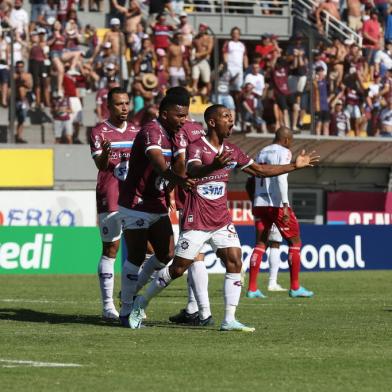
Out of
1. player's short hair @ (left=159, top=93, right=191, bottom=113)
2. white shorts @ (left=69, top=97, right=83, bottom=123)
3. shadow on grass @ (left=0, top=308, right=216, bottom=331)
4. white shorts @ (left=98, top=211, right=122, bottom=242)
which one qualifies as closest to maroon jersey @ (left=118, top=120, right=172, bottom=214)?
player's short hair @ (left=159, top=93, right=191, bottom=113)

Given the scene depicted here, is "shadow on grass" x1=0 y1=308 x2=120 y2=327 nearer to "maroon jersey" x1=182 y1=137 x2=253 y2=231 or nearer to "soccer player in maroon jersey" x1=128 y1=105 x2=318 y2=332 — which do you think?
"soccer player in maroon jersey" x1=128 y1=105 x2=318 y2=332

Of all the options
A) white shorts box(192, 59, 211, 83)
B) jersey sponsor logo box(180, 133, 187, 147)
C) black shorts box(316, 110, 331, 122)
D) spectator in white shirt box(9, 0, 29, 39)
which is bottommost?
black shorts box(316, 110, 331, 122)

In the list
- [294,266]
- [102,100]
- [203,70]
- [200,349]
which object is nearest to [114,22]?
[102,100]

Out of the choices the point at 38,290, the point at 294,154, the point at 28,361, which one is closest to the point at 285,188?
the point at 38,290

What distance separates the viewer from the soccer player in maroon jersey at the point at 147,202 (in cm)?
1359

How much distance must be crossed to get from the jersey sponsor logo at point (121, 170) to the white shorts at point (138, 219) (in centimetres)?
98

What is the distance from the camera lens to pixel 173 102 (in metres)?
13.6

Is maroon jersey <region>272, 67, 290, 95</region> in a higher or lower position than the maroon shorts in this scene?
higher

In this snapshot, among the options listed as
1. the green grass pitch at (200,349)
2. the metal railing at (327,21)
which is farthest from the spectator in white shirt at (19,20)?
the green grass pitch at (200,349)

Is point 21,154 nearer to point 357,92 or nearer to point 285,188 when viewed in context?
point 357,92

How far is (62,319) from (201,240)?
2.43 m

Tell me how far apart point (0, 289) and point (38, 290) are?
23.5 inches

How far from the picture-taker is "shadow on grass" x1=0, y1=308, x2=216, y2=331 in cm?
1409

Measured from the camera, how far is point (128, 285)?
13.9 m
